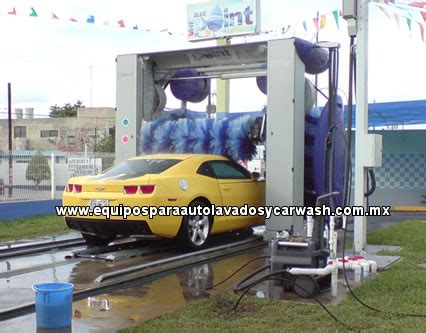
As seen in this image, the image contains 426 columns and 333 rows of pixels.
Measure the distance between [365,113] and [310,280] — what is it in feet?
10.5

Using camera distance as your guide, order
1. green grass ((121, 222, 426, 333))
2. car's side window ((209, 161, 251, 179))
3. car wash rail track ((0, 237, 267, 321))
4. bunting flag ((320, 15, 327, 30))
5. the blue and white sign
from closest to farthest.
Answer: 1. green grass ((121, 222, 426, 333))
2. car wash rail track ((0, 237, 267, 321))
3. car's side window ((209, 161, 251, 179))
4. bunting flag ((320, 15, 327, 30))
5. the blue and white sign

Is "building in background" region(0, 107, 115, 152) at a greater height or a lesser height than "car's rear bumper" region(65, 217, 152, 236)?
greater

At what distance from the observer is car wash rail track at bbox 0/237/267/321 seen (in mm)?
5816

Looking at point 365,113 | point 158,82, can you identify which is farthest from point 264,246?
point 158,82

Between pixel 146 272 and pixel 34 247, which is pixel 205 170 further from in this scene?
pixel 34 247

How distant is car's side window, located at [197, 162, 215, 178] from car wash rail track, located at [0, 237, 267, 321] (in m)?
1.19

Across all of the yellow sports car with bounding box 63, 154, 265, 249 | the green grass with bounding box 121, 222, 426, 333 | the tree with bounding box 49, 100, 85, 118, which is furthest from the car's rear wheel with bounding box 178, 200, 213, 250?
the tree with bounding box 49, 100, 85, 118

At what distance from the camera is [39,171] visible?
47.2ft

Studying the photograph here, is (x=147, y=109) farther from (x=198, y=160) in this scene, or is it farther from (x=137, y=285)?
(x=137, y=285)

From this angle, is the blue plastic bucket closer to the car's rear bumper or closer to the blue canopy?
the car's rear bumper

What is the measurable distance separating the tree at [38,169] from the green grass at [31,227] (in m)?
1.00

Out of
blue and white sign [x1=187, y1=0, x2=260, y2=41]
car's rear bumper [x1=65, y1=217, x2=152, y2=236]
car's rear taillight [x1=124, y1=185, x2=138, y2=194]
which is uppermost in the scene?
blue and white sign [x1=187, y1=0, x2=260, y2=41]

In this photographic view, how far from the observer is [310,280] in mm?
6168

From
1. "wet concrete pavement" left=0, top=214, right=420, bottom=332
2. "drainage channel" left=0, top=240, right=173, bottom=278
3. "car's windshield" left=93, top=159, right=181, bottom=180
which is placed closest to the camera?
"wet concrete pavement" left=0, top=214, right=420, bottom=332
